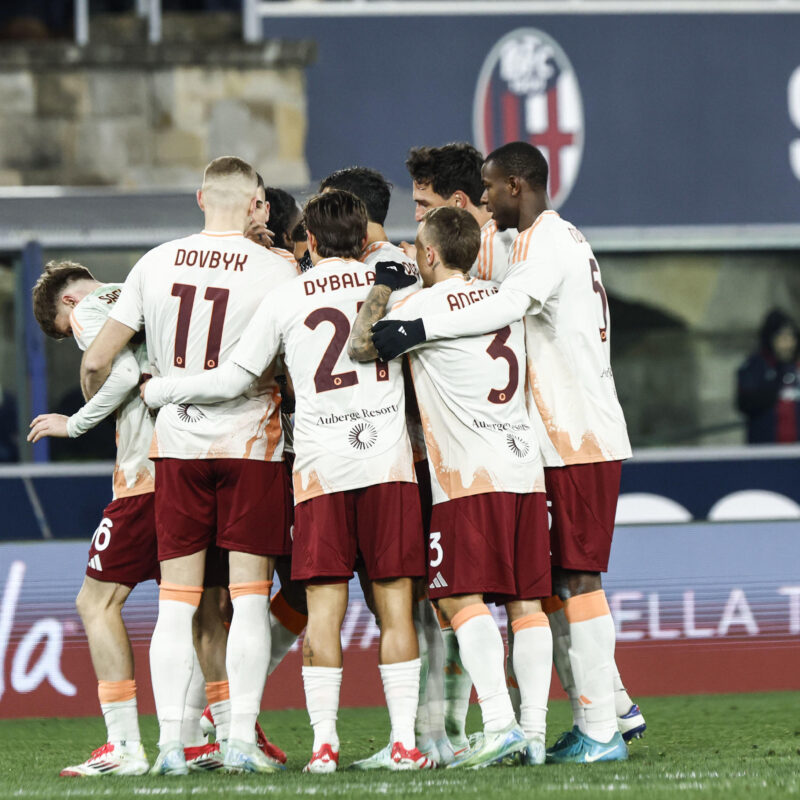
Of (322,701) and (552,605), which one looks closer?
(322,701)

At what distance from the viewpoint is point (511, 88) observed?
14.6 meters

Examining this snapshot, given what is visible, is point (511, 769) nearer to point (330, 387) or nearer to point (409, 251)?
point (330, 387)

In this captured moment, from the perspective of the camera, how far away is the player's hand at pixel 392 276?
5258 mm

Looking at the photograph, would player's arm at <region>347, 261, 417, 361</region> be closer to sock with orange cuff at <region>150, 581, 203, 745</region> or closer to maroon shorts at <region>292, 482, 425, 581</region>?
maroon shorts at <region>292, 482, 425, 581</region>

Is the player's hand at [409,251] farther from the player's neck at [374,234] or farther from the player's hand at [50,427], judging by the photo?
the player's hand at [50,427]

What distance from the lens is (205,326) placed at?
5410mm

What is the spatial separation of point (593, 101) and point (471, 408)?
1011cm

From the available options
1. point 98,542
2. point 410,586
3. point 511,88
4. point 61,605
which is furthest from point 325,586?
point 511,88

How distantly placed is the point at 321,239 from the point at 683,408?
867cm

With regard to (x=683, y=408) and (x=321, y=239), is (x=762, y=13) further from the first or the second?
(x=321, y=239)

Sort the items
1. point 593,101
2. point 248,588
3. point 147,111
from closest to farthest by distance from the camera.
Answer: point 248,588 < point 147,111 < point 593,101

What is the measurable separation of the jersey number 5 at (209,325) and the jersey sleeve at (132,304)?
15 cm

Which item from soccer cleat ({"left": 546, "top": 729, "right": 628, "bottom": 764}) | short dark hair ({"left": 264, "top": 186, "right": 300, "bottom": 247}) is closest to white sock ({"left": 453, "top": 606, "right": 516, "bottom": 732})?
soccer cleat ({"left": 546, "top": 729, "right": 628, "bottom": 764})

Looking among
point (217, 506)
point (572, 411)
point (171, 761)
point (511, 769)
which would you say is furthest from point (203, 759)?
point (572, 411)
